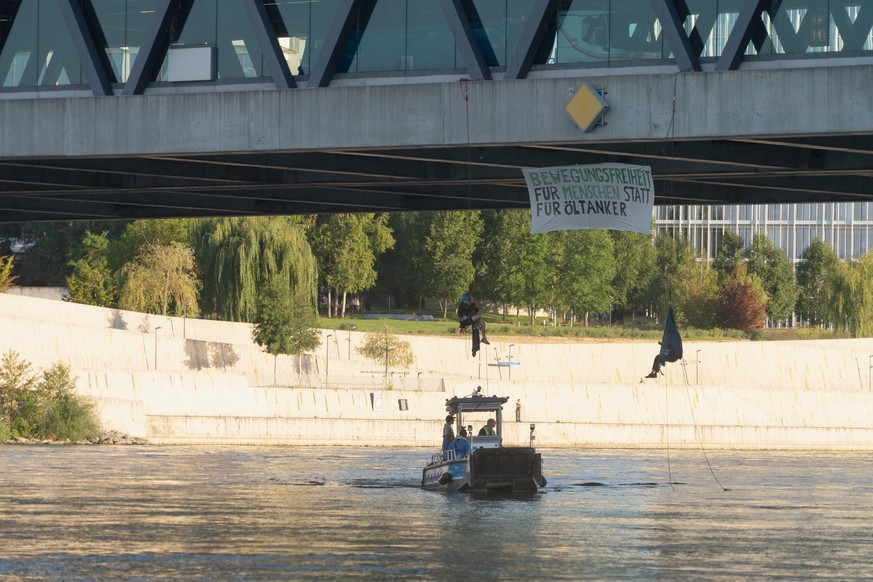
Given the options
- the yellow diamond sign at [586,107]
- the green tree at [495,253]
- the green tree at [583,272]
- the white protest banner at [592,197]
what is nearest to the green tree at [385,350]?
the green tree at [583,272]

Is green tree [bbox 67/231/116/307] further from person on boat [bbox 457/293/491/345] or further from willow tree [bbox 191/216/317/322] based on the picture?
person on boat [bbox 457/293/491/345]

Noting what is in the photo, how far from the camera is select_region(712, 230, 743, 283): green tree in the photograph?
13762 cm

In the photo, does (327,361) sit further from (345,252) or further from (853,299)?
(853,299)

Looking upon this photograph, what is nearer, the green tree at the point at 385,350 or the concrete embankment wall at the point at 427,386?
the concrete embankment wall at the point at 427,386

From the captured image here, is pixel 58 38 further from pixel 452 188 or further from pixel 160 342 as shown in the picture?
pixel 160 342

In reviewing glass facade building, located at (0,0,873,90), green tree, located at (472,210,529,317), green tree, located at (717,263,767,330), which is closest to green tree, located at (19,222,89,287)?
green tree, located at (472,210,529,317)

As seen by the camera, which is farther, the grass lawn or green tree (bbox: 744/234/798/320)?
green tree (bbox: 744/234/798/320)

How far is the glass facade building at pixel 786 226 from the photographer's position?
493 feet

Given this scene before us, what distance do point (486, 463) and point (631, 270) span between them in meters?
93.2

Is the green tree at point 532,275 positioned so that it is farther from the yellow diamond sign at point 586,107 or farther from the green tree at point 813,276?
the yellow diamond sign at point 586,107

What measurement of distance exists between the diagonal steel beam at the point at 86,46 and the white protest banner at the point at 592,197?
727cm

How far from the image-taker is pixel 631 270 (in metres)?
133

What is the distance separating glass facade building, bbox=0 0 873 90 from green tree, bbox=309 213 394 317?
90962mm

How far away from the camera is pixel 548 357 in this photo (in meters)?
97.5
